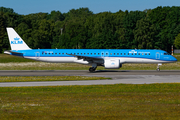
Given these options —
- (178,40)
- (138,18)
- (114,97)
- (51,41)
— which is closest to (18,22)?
(51,41)

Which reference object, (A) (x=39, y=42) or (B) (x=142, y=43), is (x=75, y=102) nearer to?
(B) (x=142, y=43)

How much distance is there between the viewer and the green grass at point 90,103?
42.9 ft

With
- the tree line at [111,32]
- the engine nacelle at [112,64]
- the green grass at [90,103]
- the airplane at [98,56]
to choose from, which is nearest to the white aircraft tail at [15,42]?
the airplane at [98,56]

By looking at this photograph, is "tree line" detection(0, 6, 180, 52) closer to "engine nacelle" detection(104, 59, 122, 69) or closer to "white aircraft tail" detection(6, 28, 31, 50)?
"white aircraft tail" detection(6, 28, 31, 50)

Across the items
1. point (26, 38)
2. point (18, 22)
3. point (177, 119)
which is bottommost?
point (177, 119)

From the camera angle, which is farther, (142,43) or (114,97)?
(142,43)

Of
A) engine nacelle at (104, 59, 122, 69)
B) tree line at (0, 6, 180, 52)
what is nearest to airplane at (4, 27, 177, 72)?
engine nacelle at (104, 59, 122, 69)

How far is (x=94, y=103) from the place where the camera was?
15609 mm

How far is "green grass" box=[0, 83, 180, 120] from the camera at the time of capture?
13.1 m

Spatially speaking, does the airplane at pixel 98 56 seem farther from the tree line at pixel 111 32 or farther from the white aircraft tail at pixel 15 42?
the tree line at pixel 111 32

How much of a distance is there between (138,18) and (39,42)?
4018 cm

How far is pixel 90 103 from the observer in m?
15.6

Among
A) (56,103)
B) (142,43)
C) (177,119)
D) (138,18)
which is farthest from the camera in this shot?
(138,18)

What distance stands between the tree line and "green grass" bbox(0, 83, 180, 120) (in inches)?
2737
